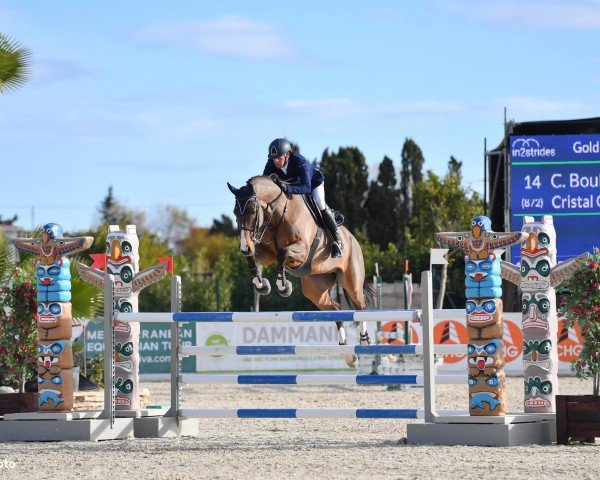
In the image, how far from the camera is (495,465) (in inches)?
303

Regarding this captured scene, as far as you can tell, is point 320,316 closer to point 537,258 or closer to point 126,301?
point 537,258

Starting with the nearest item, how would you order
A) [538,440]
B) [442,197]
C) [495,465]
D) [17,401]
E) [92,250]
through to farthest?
[495,465], [538,440], [17,401], [92,250], [442,197]

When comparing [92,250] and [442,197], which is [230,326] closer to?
[92,250]

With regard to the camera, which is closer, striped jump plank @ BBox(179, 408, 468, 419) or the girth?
striped jump plank @ BBox(179, 408, 468, 419)

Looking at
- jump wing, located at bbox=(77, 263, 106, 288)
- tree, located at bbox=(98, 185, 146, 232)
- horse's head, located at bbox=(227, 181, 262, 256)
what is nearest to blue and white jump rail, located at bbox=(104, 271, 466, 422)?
horse's head, located at bbox=(227, 181, 262, 256)

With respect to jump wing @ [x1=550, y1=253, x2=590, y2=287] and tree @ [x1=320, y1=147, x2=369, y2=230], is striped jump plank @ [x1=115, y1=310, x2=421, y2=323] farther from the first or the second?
tree @ [x1=320, y1=147, x2=369, y2=230]

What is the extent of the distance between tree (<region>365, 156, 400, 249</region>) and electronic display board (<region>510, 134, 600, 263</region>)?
20.1 meters

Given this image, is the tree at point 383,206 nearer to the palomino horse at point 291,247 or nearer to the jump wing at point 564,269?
the palomino horse at point 291,247

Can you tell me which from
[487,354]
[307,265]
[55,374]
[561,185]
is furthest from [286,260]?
[561,185]

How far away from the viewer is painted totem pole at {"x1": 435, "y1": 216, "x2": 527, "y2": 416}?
A: 8.99m

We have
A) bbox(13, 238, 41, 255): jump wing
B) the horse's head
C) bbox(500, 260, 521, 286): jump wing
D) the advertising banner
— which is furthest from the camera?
the advertising banner

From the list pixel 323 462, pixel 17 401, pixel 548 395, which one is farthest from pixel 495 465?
pixel 17 401

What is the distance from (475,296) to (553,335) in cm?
95

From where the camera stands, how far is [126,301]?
33.7 feet
